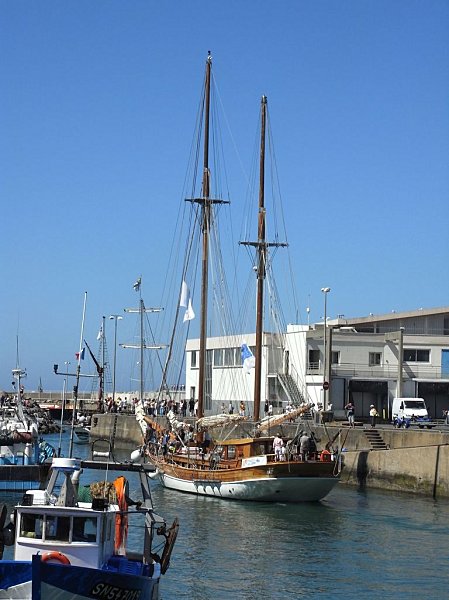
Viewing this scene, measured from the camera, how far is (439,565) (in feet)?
116

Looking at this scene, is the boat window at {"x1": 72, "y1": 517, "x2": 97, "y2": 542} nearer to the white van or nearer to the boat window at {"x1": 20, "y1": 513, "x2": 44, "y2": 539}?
the boat window at {"x1": 20, "y1": 513, "x2": 44, "y2": 539}

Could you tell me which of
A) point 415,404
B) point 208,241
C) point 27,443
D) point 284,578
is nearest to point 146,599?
point 284,578

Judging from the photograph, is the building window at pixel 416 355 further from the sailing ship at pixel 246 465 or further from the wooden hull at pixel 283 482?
the wooden hull at pixel 283 482

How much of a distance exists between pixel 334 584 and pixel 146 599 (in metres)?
9.84

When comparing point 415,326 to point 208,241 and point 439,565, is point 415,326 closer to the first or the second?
point 208,241

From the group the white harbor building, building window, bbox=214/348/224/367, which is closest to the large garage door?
the white harbor building

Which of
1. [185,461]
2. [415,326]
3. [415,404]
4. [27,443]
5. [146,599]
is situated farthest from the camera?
[415,326]

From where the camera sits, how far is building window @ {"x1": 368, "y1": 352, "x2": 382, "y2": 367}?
279ft

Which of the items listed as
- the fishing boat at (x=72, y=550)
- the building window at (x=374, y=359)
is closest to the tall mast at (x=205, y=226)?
the building window at (x=374, y=359)

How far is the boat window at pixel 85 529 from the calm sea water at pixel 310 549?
717 centimetres

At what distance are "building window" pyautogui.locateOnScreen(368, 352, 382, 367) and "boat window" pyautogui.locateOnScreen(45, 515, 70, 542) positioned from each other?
2484 inches

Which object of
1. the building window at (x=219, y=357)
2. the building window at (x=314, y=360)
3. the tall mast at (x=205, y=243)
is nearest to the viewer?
the tall mast at (x=205, y=243)

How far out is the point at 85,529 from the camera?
23672 mm

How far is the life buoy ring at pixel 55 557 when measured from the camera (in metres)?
22.7
